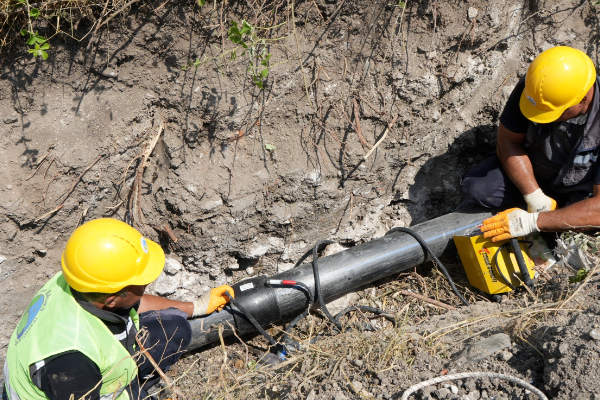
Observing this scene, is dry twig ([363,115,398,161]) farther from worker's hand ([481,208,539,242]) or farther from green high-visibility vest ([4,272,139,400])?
green high-visibility vest ([4,272,139,400])

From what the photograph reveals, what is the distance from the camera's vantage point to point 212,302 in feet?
8.85

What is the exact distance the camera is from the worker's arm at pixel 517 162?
9.88ft

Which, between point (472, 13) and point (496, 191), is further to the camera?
point (472, 13)

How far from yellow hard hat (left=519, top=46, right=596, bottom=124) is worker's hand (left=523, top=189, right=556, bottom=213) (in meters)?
0.55

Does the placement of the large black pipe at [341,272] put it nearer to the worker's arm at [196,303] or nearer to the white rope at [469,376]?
the worker's arm at [196,303]

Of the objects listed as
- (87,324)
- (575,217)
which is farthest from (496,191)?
(87,324)

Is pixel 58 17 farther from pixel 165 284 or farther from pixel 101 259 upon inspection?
pixel 165 284

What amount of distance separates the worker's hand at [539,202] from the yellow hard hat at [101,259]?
249cm

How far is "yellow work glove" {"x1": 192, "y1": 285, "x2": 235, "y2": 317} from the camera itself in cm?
267

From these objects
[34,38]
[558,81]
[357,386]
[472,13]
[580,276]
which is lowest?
[580,276]

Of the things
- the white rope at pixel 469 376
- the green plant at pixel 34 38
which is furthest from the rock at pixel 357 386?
the green plant at pixel 34 38

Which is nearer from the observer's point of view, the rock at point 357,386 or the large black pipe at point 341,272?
the rock at point 357,386

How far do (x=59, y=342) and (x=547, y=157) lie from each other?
2.97 m

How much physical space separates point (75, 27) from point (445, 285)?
295cm
